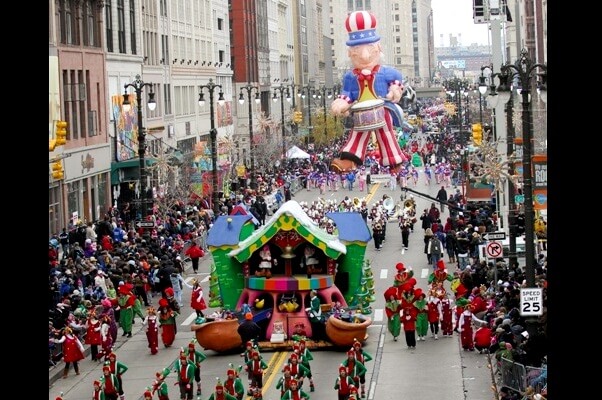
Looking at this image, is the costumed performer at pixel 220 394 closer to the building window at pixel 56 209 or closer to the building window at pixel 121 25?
the building window at pixel 56 209

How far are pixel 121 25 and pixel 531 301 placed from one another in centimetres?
5126

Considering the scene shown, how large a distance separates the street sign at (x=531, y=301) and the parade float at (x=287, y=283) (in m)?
6.42

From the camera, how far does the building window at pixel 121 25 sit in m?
69.3

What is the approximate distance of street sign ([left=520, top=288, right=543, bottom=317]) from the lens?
21.8 meters

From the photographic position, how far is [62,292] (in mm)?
31438

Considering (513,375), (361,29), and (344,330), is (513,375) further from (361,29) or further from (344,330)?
(361,29)

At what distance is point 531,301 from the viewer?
71.7 ft

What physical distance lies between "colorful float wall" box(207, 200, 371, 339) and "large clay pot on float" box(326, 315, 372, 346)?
737mm

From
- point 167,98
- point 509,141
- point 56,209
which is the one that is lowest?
point 56,209

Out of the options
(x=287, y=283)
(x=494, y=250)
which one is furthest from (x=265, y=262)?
(x=494, y=250)

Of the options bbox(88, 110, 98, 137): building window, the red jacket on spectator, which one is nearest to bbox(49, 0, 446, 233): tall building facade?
bbox(88, 110, 98, 137): building window

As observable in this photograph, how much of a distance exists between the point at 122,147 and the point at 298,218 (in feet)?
130
